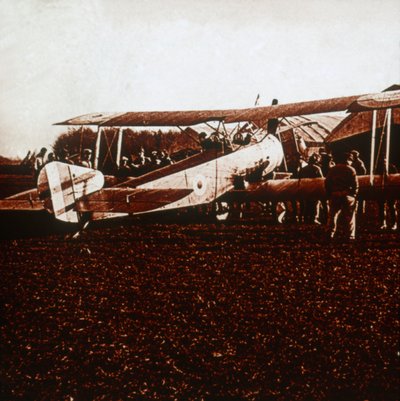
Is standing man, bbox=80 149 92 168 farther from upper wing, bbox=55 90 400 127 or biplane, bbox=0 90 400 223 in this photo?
upper wing, bbox=55 90 400 127

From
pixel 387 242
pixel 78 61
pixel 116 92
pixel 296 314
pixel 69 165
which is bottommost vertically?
pixel 387 242

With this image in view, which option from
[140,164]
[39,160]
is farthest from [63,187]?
[140,164]

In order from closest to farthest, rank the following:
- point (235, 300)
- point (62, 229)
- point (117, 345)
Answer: point (117, 345), point (235, 300), point (62, 229)

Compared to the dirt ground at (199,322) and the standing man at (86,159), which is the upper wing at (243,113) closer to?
the standing man at (86,159)

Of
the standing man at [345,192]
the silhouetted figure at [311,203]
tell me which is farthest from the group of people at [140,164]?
the standing man at [345,192]

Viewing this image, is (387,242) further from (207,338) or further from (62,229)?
(62,229)

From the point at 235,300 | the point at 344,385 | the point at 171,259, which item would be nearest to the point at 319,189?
the point at 171,259

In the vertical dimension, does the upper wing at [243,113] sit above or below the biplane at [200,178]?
above

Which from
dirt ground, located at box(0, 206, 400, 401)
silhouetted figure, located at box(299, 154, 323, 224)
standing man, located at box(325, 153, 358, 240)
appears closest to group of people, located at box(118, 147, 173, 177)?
dirt ground, located at box(0, 206, 400, 401)
